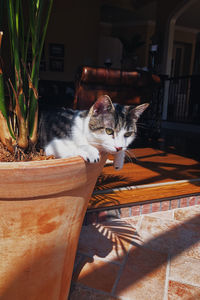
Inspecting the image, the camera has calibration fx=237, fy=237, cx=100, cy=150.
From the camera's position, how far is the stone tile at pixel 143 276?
95 centimetres

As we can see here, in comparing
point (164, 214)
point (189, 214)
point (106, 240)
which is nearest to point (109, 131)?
point (106, 240)

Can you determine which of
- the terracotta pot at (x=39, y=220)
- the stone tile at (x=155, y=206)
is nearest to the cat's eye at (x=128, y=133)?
the terracotta pot at (x=39, y=220)

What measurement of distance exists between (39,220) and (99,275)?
592 mm

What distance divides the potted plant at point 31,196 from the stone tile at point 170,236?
703 millimetres

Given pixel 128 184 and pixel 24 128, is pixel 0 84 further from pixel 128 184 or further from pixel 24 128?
pixel 128 184

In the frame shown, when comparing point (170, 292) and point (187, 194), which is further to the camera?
point (187, 194)

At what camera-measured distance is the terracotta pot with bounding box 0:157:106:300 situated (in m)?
0.54

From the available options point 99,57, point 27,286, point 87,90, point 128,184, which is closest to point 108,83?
point 87,90

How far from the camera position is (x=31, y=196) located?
1.83ft

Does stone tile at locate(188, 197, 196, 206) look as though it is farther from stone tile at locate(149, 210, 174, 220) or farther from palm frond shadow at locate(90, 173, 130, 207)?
palm frond shadow at locate(90, 173, 130, 207)

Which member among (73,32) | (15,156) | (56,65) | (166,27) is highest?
(166,27)

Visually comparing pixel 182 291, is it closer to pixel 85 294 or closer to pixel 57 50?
pixel 85 294

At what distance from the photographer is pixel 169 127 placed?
6.52 metres

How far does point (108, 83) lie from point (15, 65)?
2.21 meters
